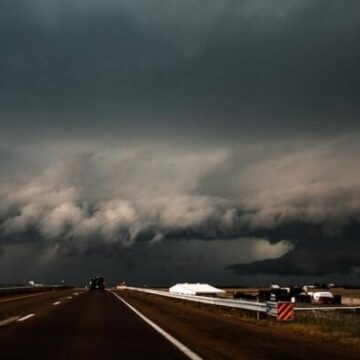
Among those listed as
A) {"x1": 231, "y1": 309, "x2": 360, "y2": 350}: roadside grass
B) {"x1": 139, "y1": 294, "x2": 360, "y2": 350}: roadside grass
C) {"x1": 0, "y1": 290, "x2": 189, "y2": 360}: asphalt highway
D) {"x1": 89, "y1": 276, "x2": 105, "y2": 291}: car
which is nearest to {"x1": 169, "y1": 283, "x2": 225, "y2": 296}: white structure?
{"x1": 89, "y1": 276, "x2": 105, "y2": 291}: car

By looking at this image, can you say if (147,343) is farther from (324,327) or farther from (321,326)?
(321,326)

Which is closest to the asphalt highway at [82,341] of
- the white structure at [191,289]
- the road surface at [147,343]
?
the road surface at [147,343]

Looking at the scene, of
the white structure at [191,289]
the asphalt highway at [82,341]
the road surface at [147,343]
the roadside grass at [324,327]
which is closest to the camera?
the asphalt highway at [82,341]

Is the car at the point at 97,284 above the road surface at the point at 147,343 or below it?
above

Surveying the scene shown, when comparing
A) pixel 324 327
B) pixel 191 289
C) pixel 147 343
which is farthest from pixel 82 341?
pixel 191 289

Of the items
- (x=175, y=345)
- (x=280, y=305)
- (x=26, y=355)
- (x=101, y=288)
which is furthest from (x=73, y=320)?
(x=101, y=288)

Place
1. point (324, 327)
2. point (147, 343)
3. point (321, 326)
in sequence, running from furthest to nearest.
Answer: point (321, 326) < point (324, 327) < point (147, 343)

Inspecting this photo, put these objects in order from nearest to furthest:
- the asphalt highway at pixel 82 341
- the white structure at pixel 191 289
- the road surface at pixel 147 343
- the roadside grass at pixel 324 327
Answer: the asphalt highway at pixel 82 341
the road surface at pixel 147 343
the roadside grass at pixel 324 327
the white structure at pixel 191 289

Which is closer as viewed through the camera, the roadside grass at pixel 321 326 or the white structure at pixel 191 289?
the roadside grass at pixel 321 326

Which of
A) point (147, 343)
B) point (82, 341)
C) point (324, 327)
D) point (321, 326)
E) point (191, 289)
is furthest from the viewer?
point (191, 289)

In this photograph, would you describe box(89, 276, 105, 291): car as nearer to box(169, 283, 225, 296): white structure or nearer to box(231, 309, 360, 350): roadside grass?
box(169, 283, 225, 296): white structure

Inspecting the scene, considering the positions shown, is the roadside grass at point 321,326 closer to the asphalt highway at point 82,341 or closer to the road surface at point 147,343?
the road surface at point 147,343

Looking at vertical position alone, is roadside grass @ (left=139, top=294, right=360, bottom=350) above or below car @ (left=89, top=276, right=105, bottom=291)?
below

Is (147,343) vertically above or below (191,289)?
below
